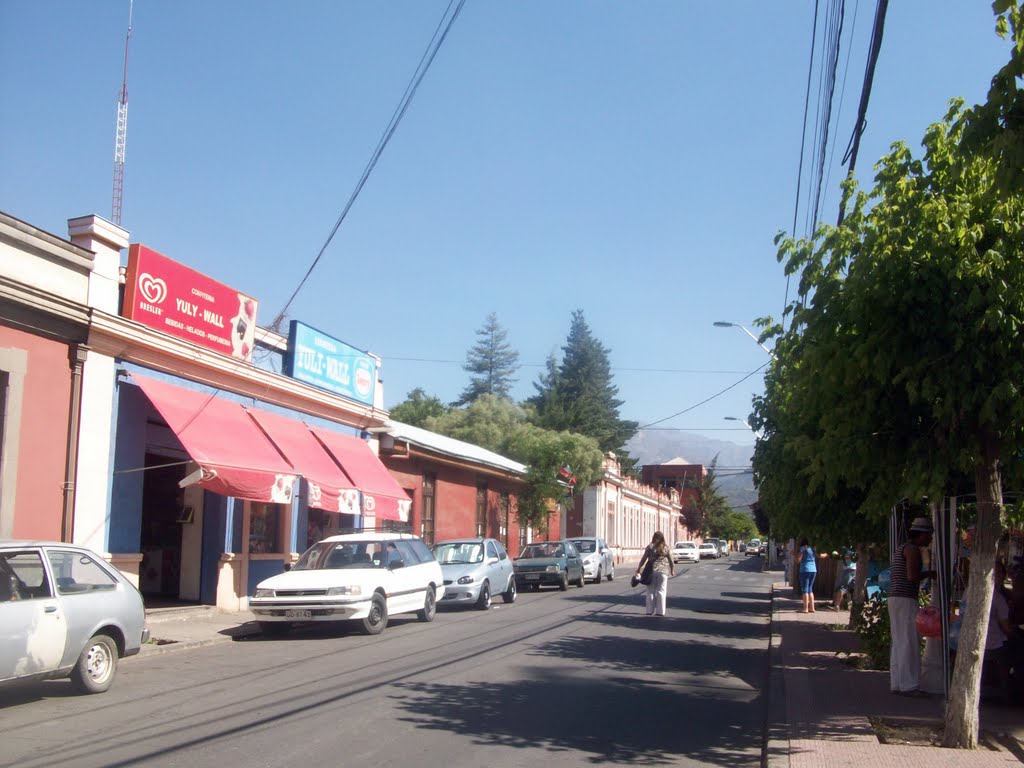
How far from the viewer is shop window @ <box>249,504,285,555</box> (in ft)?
64.3

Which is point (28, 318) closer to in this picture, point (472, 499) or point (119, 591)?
point (119, 591)

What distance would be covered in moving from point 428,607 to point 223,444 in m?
4.73

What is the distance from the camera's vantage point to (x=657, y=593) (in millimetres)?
19250

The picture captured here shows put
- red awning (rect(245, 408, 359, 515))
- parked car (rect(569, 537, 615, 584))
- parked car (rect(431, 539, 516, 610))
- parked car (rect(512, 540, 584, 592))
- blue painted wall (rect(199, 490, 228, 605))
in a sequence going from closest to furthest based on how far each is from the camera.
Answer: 1. blue painted wall (rect(199, 490, 228, 605))
2. red awning (rect(245, 408, 359, 515))
3. parked car (rect(431, 539, 516, 610))
4. parked car (rect(512, 540, 584, 592))
5. parked car (rect(569, 537, 615, 584))

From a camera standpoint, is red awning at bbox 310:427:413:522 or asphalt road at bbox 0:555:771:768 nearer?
asphalt road at bbox 0:555:771:768

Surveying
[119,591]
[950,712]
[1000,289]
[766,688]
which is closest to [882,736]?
[950,712]

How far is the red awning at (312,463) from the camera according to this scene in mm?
18828

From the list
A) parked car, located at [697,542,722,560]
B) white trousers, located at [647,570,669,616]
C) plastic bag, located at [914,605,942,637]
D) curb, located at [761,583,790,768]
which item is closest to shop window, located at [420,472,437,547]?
white trousers, located at [647,570,669,616]

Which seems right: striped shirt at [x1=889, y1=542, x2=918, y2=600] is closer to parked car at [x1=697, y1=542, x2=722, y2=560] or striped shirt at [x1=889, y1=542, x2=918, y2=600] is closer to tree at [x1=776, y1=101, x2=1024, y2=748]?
tree at [x1=776, y1=101, x2=1024, y2=748]

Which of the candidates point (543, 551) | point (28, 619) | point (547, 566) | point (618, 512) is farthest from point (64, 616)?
point (618, 512)

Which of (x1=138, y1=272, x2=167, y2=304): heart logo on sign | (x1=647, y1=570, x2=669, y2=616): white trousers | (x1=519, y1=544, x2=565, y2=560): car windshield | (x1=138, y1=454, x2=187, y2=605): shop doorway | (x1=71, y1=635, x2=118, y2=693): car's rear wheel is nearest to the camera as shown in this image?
(x1=71, y1=635, x2=118, y2=693): car's rear wheel

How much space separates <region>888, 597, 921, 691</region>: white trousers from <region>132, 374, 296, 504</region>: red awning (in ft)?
33.7

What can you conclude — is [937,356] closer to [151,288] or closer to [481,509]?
[151,288]

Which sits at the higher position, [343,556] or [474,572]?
[343,556]
